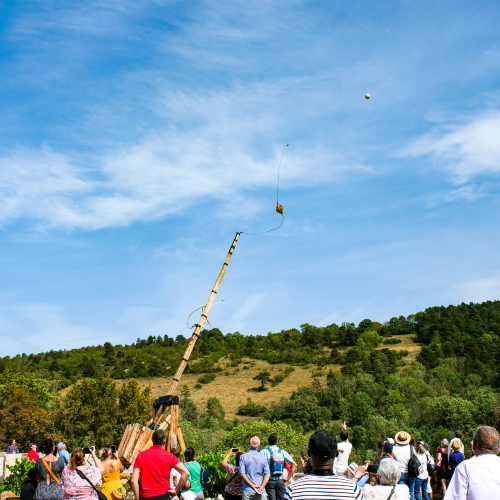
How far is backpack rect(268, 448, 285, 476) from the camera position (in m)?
8.97

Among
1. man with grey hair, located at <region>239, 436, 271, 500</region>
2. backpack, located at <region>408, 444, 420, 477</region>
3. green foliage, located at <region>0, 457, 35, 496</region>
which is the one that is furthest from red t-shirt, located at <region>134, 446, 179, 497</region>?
green foliage, located at <region>0, 457, 35, 496</region>

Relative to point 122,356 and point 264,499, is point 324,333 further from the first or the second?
point 264,499

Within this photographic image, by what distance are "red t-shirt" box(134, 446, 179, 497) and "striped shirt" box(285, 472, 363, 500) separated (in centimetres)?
370

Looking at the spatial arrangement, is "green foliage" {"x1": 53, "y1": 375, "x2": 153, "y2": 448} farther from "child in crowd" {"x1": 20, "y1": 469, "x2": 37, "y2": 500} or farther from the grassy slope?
"child in crowd" {"x1": 20, "y1": 469, "x2": 37, "y2": 500}

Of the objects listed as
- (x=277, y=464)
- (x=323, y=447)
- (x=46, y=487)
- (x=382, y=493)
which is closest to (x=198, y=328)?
(x=277, y=464)

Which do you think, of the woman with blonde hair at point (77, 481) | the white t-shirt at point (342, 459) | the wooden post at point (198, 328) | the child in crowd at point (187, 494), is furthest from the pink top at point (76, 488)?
the wooden post at point (198, 328)

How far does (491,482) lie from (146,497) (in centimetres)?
442

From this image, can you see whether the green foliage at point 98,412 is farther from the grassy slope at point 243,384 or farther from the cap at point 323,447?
the cap at point 323,447

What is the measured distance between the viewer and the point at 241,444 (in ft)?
147

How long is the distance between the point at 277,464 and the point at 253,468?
2.38ft

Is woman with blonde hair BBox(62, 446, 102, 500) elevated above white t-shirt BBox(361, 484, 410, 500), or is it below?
above

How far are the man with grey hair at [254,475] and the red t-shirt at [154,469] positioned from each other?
235 cm

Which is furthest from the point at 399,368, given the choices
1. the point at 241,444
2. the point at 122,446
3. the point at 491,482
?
the point at 491,482

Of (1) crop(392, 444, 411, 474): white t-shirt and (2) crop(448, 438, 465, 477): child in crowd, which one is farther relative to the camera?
(2) crop(448, 438, 465, 477): child in crowd
